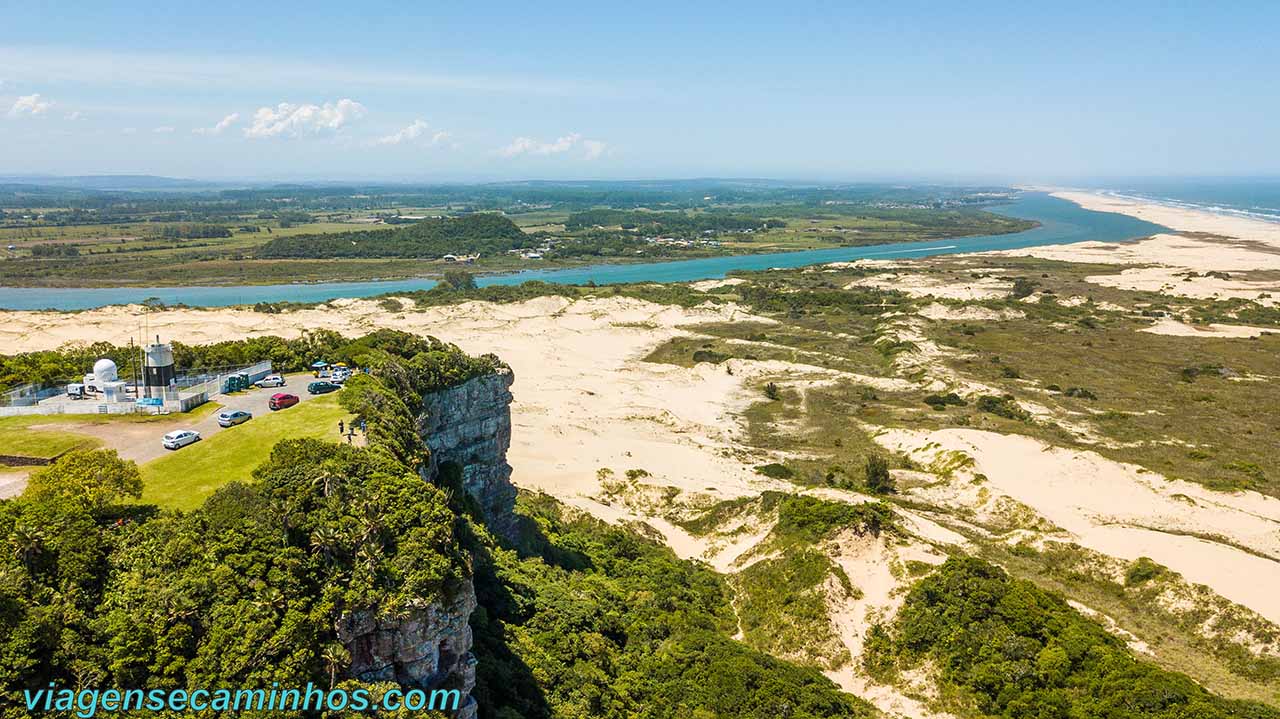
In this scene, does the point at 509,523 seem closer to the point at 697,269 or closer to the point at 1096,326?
the point at 1096,326

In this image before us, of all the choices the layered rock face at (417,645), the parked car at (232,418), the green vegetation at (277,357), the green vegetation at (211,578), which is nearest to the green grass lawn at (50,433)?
the parked car at (232,418)

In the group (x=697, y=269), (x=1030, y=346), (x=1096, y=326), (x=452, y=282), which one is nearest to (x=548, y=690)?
(x=1030, y=346)

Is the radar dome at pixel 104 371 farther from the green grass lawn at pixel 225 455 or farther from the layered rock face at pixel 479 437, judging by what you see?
the layered rock face at pixel 479 437

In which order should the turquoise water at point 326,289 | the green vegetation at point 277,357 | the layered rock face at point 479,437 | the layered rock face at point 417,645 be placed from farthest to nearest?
the turquoise water at point 326,289
the green vegetation at point 277,357
the layered rock face at point 479,437
the layered rock face at point 417,645

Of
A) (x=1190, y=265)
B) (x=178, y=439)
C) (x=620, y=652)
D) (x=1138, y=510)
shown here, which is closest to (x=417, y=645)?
(x=620, y=652)

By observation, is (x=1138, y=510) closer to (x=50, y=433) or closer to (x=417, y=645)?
(x=417, y=645)

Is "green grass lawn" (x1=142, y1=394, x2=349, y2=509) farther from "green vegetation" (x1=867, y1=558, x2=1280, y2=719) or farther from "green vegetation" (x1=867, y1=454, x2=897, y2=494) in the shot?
"green vegetation" (x1=867, y1=454, x2=897, y2=494)
